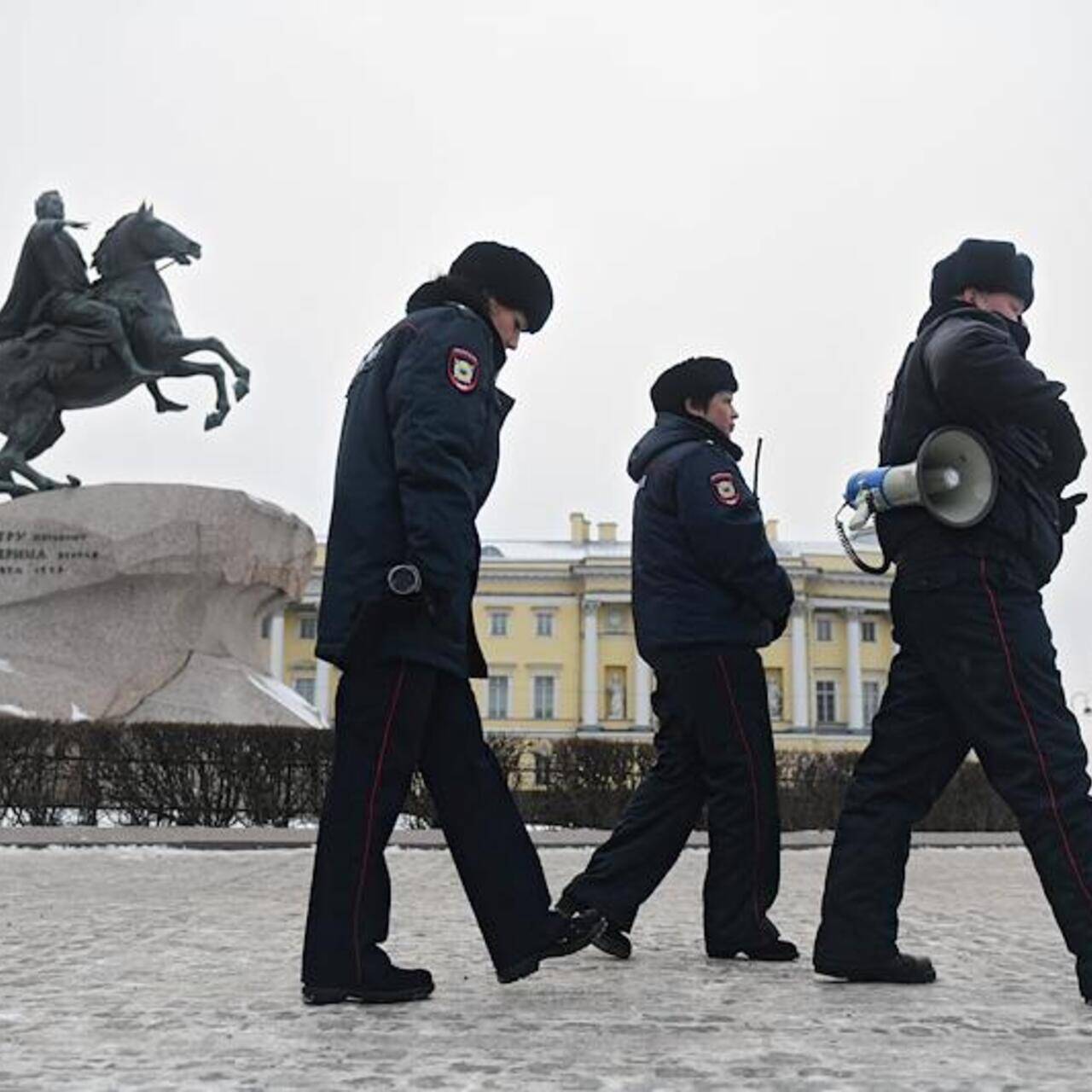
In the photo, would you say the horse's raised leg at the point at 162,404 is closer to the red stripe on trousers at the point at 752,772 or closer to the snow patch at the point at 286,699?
the snow patch at the point at 286,699

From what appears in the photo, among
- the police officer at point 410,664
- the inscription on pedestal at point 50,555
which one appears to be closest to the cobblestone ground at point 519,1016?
the police officer at point 410,664

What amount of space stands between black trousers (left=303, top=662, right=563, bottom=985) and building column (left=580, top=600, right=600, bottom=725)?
61337 millimetres

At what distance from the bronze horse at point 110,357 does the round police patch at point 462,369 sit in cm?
1150

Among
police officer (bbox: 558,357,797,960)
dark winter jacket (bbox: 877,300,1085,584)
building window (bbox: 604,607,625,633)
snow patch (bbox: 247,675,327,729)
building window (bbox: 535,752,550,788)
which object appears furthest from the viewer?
building window (bbox: 604,607,625,633)

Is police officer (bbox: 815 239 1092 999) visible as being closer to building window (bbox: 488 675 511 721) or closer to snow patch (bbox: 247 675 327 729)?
snow patch (bbox: 247 675 327 729)

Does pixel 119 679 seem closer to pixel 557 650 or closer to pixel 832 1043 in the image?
pixel 832 1043

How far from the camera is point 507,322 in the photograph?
11.7ft

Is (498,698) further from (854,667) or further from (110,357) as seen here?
(110,357)

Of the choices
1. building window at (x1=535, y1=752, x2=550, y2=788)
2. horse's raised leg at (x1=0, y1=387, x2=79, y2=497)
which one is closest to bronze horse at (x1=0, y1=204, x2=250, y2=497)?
horse's raised leg at (x1=0, y1=387, x2=79, y2=497)

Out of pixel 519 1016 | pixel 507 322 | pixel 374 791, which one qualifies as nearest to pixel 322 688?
pixel 507 322

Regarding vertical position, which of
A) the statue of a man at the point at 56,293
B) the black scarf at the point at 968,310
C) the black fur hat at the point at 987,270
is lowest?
the black scarf at the point at 968,310

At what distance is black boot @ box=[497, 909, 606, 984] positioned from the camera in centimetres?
318

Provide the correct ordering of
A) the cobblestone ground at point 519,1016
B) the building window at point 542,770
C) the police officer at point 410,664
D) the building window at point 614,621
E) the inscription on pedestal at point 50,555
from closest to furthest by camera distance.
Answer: the cobblestone ground at point 519,1016 → the police officer at point 410,664 → the building window at point 542,770 → the inscription on pedestal at point 50,555 → the building window at point 614,621

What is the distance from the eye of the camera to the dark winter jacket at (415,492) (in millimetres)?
3074
